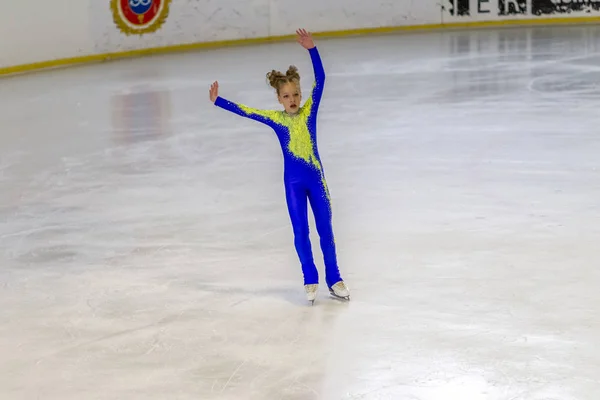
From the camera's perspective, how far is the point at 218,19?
1880 centimetres

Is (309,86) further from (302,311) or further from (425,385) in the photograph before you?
(425,385)

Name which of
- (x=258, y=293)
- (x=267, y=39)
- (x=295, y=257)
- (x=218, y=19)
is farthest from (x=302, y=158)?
(x=267, y=39)

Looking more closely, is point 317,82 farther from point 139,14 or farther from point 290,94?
point 139,14

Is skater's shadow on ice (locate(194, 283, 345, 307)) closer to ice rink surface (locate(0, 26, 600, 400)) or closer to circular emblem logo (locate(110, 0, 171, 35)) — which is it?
ice rink surface (locate(0, 26, 600, 400))

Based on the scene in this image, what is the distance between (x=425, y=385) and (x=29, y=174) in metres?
5.04

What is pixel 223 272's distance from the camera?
528cm

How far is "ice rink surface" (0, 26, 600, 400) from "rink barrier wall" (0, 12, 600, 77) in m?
4.32

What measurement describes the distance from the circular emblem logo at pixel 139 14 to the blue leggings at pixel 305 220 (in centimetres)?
1249

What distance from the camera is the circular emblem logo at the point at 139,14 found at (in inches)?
657

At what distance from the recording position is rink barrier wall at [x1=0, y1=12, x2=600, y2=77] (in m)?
15.7

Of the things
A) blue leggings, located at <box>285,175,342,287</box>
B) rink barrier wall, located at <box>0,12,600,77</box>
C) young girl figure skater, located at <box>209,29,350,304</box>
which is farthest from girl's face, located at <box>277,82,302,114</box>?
rink barrier wall, located at <box>0,12,600,77</box>

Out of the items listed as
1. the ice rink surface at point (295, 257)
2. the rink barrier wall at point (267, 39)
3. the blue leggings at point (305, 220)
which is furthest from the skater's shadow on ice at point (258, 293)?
the rink barrier wall at point (267, 39)

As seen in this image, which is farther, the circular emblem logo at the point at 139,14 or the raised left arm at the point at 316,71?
the circular emblem logo at the point at 139,14

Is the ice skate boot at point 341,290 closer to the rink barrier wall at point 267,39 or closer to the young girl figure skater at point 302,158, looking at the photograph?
the young girl figure skater at point 302,158
